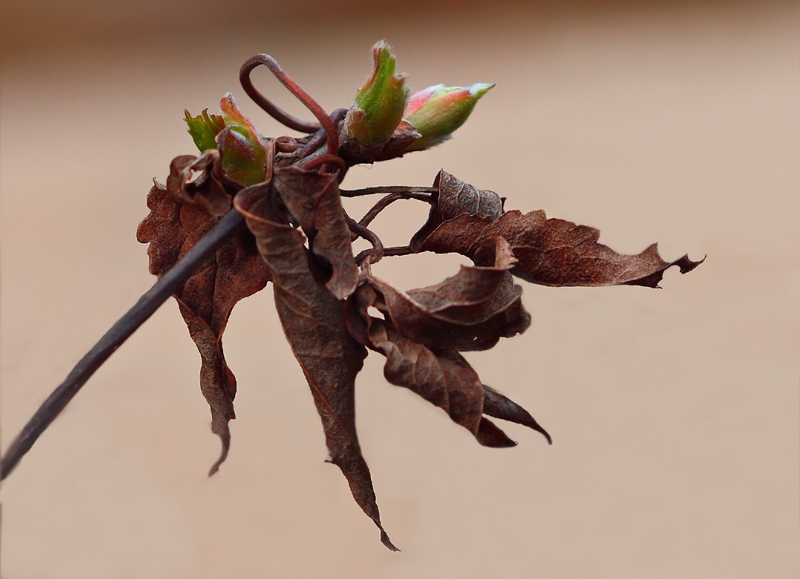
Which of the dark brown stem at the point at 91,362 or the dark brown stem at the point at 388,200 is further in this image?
the dark brown stem at the point at 388,200

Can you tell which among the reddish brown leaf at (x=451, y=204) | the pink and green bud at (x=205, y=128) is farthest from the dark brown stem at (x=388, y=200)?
the pink and green bud at (x=205, y=128)

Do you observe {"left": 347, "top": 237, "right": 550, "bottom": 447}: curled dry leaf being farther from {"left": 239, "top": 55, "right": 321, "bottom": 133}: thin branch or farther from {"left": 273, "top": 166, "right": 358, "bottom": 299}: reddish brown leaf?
{"left": 239, "top": 55, "right": 321, "bottom": 133}: thin branch

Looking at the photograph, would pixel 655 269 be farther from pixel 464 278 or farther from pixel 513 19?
pixel 513 19

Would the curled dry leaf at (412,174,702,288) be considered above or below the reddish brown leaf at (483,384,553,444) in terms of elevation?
above

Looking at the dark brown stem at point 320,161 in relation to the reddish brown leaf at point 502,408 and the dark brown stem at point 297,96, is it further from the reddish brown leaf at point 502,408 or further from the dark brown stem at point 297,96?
the reddish brown leaf at point 502,408

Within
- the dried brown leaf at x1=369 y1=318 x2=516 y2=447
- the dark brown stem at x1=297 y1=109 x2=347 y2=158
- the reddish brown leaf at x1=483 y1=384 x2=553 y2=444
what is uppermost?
the dark brown stem at x1=297 y1=109 x2=347 y2=158

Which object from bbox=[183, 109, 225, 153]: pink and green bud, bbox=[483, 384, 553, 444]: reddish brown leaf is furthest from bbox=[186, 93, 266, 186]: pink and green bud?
bbox=[483, 384, 553, 444]: reddish brown leaf

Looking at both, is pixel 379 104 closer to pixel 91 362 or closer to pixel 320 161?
pixel 320 161

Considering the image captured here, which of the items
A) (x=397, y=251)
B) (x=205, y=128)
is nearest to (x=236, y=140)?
(x=205, y=128)
